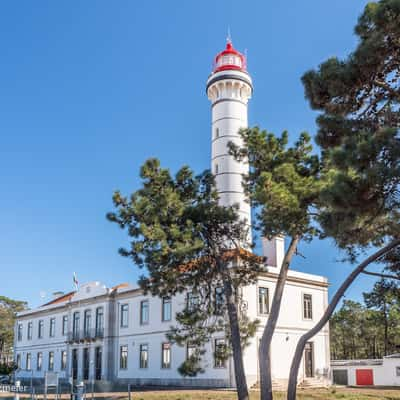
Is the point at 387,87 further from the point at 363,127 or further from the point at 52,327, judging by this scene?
the point at 52,327

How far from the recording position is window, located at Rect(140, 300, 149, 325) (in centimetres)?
3162

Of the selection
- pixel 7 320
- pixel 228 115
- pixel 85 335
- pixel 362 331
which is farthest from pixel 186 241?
pixel 7 320

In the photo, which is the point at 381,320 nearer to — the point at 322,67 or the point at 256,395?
the point at 256,395

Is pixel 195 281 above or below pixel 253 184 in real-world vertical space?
below

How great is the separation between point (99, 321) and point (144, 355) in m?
5.46

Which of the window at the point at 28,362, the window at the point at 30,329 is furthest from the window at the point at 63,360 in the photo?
the window at the point at 30,329

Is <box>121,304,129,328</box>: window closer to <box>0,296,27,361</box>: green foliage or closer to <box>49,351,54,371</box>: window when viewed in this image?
<box>49,351,54,371</box>: window

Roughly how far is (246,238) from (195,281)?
89.0 inches

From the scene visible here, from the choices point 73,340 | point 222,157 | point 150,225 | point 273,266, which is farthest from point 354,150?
point 73,340

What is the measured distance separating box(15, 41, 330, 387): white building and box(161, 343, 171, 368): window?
5 centimetres

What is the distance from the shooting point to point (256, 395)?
69.9ft

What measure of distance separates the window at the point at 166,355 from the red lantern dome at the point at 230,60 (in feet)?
57.1

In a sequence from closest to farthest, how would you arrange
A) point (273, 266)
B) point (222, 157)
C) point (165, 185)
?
point (165, 185) → point (273, 266) → point (222, 157)

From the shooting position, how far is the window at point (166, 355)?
29375 millimetres
